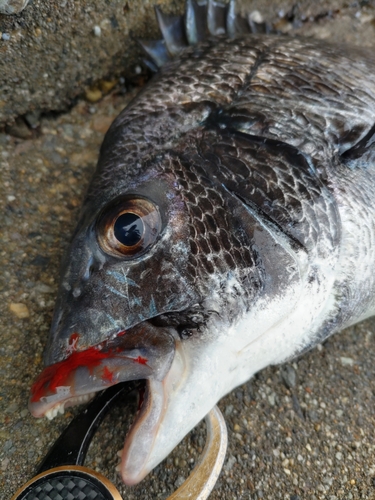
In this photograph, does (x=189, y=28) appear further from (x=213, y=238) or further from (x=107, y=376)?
(x=107, y=376)

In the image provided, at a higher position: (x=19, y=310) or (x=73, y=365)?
(x=73, y=365)

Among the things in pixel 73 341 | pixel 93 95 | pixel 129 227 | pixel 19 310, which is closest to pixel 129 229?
pixel 129 227

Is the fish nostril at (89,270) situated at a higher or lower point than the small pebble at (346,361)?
higher

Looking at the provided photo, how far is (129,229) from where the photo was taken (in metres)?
1.41

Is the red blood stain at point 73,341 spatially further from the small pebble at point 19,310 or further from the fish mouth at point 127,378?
the small pebble at point 19,310

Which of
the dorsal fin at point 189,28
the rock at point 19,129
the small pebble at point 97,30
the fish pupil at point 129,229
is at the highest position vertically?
the small pebble at point 97,30

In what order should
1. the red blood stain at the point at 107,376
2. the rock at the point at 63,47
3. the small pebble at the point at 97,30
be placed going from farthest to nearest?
the small pebble at the point at 97,30, the rock at the point at 63,47, the red blood stain at the point at 107,376

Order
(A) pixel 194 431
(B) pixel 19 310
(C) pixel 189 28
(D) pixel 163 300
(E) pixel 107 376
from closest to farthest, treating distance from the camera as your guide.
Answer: (E) pixel 107 376 → (D) pixel 163 300 → (A) pixel 194 431 → (B) pixel 19 310 → (C) pixel 189 28

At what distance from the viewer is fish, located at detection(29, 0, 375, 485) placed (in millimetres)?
1322

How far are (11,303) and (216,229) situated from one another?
3.54 feet

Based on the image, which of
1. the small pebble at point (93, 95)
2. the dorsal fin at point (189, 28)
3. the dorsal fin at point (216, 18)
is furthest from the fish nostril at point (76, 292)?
the dorsal fin at point (216, 18)

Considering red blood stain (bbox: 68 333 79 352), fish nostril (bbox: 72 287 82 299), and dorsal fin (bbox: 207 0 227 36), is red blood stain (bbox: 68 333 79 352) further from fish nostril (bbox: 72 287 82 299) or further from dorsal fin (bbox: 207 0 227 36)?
dorsal fin (bbox: 207 0 227 36)

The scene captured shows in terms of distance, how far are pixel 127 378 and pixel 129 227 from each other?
481 millimetres

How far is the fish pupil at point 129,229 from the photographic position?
4.60 feet
